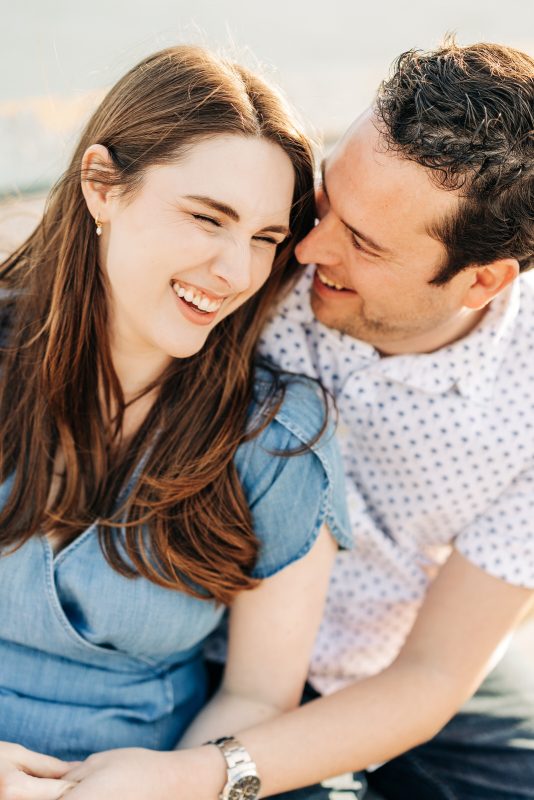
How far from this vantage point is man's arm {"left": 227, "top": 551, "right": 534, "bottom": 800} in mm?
2053

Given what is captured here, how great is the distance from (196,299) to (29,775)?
0.96 meters

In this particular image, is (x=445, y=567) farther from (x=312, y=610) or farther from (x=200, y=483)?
(x=200, y=483)

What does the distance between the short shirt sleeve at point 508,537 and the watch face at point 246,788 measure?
0.69 meters

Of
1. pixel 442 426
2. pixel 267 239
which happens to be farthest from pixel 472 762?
pixel 267 239

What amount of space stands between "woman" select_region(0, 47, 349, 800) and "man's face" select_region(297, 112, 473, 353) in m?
0.08

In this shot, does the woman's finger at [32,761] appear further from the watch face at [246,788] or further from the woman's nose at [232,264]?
the woman's nose at [232,264]

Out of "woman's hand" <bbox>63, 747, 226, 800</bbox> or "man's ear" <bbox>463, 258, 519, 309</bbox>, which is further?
"man's ear" <bbox>463, 258, 519, 309</bbox>

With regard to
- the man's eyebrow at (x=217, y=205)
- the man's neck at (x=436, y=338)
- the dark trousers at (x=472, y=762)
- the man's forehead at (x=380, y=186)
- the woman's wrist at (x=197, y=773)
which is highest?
the man's forehead at (x=380, y=186)

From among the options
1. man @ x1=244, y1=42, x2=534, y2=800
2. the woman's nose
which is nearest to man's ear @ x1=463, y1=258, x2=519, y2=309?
man @ x1=244, y1=42, x2=534, y2=800

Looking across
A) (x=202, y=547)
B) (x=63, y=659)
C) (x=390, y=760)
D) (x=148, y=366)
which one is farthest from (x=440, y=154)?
(x=390, y=760)

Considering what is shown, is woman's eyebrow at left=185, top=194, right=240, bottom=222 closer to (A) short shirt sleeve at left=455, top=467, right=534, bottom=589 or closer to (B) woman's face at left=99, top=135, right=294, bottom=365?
(B) woman's face at left=99, top=135, right=294, bottom=365

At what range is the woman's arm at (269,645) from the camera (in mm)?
2049

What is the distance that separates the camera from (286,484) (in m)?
2.00

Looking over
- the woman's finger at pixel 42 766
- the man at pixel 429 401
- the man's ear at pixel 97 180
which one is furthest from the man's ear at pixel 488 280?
the woman's finger at pixel 42 766
